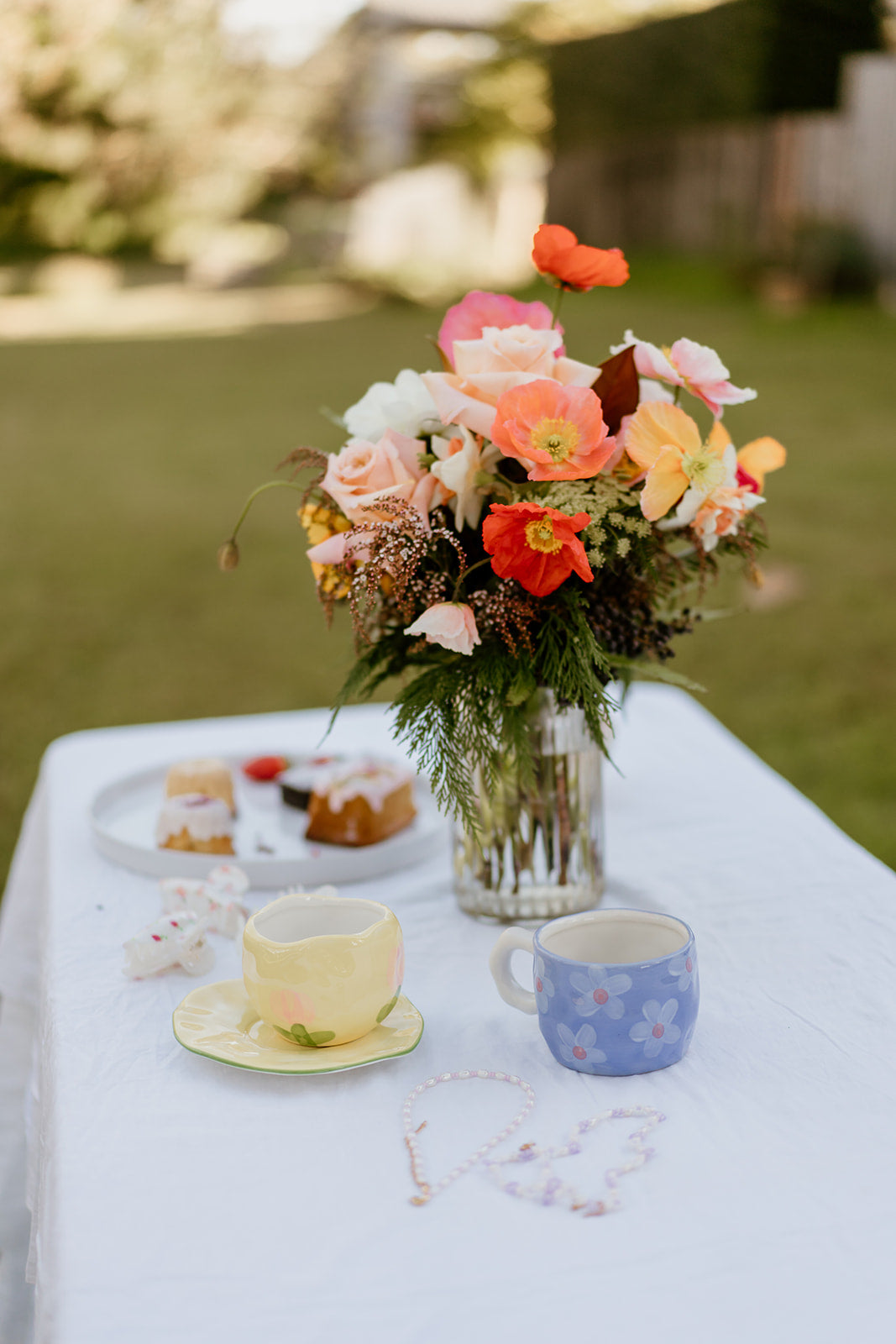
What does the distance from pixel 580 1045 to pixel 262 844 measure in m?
0.51

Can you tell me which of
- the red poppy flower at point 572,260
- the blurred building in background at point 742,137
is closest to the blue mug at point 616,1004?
the red poppy flower at point 572,260

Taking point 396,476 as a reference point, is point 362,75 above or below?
above

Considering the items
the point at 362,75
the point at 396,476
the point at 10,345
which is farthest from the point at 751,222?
the point at 396,476

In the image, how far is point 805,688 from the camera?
3680 mm

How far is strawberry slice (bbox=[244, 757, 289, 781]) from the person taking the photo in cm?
142

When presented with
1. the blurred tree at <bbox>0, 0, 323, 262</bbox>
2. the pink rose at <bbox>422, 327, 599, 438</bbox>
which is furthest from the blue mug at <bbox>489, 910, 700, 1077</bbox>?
the blurred tree at <bbox>0, 0, 323, 262</bbox>

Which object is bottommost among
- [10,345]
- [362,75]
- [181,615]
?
[181,615]

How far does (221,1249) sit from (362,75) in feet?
50.6

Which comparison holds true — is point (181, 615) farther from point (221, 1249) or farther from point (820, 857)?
point (221, 1249)

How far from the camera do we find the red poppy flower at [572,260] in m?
0.97

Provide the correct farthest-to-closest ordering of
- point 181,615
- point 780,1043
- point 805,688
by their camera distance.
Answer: point 181,615, point 805,688, point 780,1043

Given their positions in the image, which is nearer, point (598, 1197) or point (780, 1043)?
point (598, 1197)

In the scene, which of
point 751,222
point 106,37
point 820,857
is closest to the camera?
point 820,857

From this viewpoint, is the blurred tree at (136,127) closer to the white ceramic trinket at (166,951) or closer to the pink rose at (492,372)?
the pink rose at (492,372)
